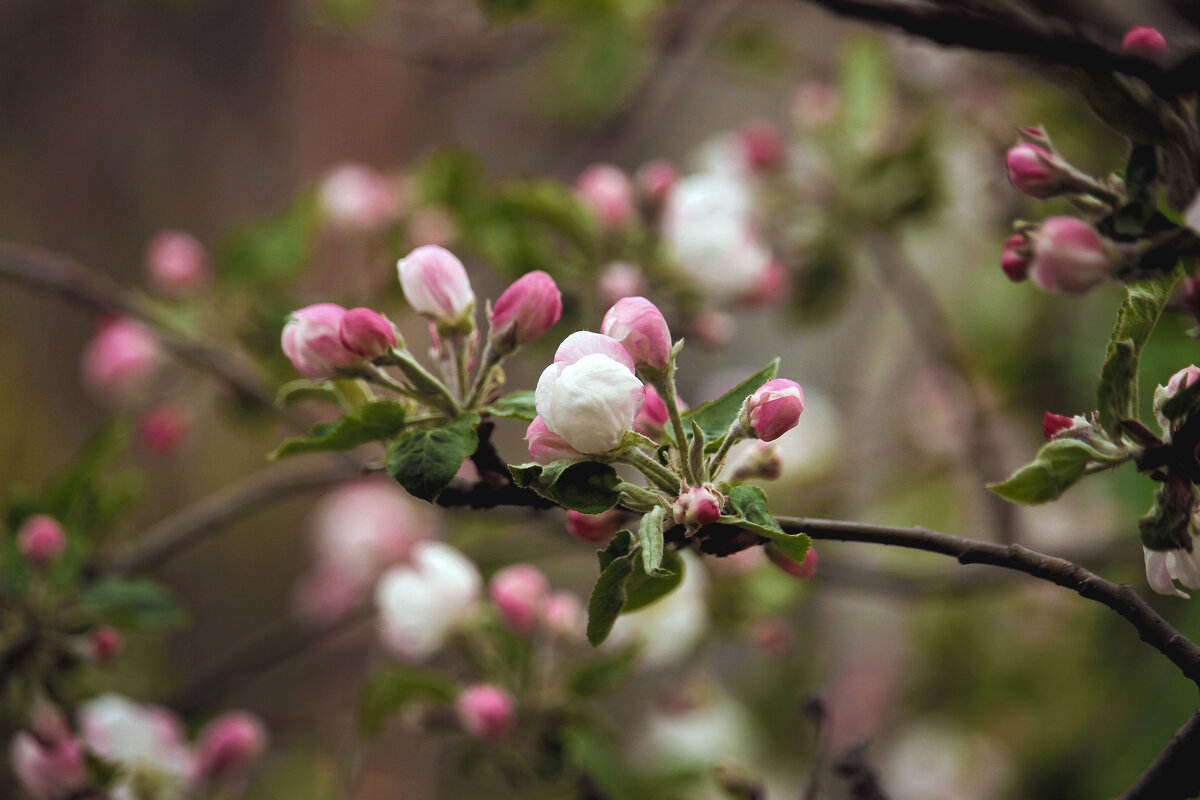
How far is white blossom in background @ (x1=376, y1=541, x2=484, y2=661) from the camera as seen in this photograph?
23.0 inches

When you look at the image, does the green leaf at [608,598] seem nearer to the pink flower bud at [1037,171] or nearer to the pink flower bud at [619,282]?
the pink flower bud at [1037,171]

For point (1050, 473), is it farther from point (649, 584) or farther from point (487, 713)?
point (487, 713)

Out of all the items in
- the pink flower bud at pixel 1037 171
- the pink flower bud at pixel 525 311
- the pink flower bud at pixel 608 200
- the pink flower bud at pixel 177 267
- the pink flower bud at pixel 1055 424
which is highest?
the pink flower bud at pixel 1037 171

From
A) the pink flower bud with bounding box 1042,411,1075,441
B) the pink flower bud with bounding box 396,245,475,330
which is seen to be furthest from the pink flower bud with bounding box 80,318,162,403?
the pink flower bud with bounding box 1042,411,1075,441

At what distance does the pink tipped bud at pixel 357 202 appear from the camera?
887 mm

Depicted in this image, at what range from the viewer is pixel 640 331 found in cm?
33

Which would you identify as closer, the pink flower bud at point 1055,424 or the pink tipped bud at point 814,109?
the pink flower bud at point 1055,424

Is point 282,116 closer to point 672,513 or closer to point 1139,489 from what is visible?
point 1139,489

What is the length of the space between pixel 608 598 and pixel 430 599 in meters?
0.32

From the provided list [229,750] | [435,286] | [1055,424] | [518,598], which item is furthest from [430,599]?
[1055,424]

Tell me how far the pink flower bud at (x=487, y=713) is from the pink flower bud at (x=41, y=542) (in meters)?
0.28

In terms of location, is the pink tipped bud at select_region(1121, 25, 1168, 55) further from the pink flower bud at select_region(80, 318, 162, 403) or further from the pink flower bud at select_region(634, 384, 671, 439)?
the pink flower bud at select_region(80, 318, 162, 403)

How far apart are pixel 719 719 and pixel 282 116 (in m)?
1.49

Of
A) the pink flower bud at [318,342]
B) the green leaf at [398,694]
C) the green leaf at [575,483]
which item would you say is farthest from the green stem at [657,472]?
the green leaf at [398,694]
